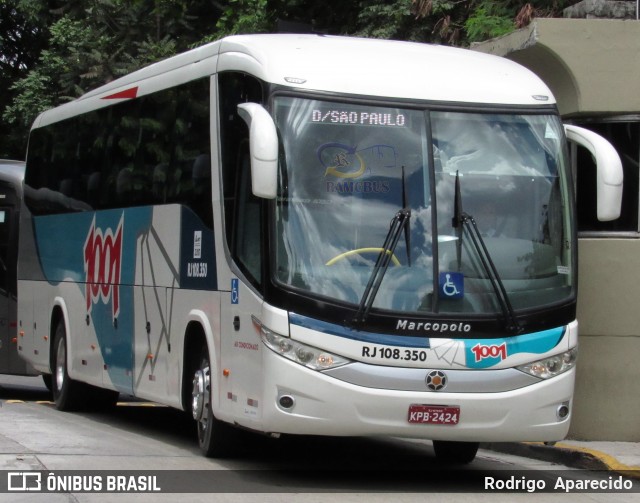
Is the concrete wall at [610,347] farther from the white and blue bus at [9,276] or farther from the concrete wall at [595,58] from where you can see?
the white and blue bus at [9,276]

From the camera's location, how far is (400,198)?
33.9ft

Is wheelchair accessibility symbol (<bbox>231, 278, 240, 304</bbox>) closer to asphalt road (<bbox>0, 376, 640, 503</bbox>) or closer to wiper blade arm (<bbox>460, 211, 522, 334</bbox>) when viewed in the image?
asphalt road (<bbox>0, 376, 640, 503</bbox>)

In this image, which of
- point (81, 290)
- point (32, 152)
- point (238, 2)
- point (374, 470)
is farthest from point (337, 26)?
point (374, 470)

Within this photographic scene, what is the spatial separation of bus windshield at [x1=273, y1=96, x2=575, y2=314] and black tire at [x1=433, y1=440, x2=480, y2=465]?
87.6 inches

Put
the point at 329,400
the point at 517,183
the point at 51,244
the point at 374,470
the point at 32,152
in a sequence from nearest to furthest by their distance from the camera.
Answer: the point at 329,400 < the point at 517,183 < the point at 374,470 < the point at 51,244 < the point at 32,152

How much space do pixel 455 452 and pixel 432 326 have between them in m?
2.64

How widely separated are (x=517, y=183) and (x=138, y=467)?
152 inches

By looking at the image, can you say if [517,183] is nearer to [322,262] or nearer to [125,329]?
[322,262]

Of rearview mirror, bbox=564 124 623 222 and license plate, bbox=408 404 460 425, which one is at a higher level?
rearview mirror, bbox=564 124 623 222

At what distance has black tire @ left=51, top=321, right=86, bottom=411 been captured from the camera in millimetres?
16969

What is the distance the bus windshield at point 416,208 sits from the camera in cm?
1017

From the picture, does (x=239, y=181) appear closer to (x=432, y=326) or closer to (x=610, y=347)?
(x=432, y=326)

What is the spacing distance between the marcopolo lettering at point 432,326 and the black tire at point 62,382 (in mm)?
7831

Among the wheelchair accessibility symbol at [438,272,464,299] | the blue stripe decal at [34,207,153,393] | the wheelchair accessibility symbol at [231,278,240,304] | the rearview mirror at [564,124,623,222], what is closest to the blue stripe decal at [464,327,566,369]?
the wheelchair accessibility symbol at [438,272,464,299]
